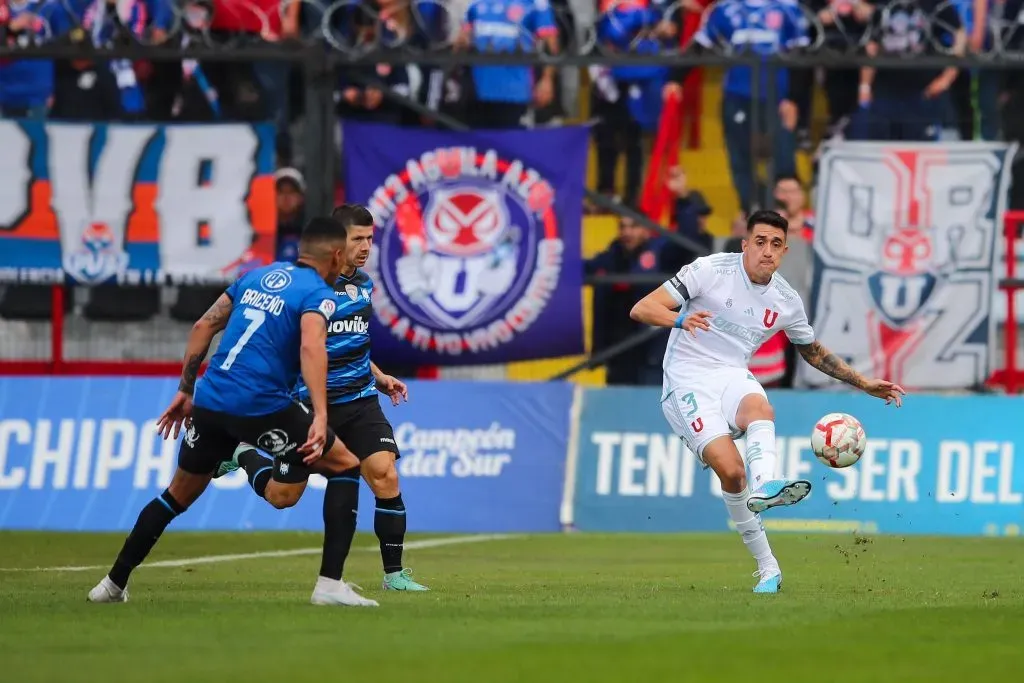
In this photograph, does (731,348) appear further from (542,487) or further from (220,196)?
(220,196)

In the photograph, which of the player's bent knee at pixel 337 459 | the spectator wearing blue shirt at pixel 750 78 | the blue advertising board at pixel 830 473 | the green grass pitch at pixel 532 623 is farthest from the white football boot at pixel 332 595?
the spectator wearing blue shirt at pixel 750 78

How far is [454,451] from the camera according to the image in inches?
707

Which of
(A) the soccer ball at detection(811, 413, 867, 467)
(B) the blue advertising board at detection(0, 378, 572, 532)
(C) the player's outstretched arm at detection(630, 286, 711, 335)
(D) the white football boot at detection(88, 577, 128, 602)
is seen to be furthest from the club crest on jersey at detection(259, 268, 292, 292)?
(B) the blue advertising board at detection(0, 378, 572, 532)

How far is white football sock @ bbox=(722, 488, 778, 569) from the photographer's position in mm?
11594

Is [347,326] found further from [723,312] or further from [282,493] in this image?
[723,312]

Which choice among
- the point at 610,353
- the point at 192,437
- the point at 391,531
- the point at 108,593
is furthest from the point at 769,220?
the point at 610,353

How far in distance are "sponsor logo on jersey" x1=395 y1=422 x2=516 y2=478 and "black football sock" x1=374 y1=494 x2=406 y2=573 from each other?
6.16 m

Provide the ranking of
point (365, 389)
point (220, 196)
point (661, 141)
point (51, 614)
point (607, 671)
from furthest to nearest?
1. point (661, 141)
2. point (220, 196)
3. point (365, 389)
4. point (51, 614)
5. point (607, 671)

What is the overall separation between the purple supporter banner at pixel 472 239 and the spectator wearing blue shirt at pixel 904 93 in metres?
3.23

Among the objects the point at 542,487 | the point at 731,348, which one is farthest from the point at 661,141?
the point at 731,348

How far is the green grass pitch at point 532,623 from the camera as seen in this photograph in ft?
24.8

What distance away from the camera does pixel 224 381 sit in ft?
32.6

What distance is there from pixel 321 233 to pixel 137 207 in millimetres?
9595

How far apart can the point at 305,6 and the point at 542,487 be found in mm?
5977
